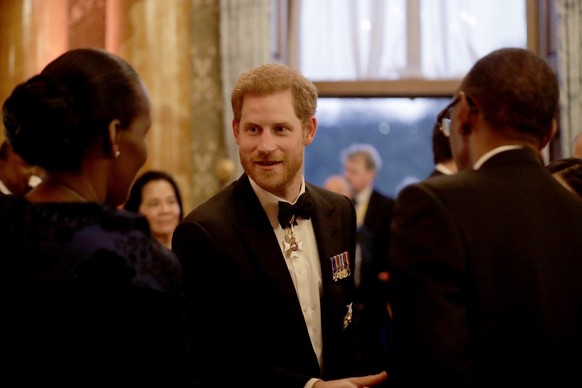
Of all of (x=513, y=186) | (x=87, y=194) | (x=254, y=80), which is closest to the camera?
(x=87, y=194)

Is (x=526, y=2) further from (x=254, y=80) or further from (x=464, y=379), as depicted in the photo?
(x=464, y=379)

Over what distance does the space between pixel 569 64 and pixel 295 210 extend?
3.67 meters

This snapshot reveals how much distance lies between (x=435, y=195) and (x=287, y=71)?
0.84 meters

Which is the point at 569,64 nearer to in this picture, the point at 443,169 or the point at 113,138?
→ the point at 443,169

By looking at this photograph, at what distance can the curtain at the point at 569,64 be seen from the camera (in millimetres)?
5145

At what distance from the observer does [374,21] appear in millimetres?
5875

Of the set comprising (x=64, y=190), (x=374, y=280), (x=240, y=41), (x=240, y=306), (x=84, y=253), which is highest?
(x=240, y=41)

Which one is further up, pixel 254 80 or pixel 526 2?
pixel 526 2

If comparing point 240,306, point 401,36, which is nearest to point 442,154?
point 240,306

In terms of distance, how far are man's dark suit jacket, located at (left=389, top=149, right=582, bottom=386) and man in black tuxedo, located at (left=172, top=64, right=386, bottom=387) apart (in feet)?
1.80

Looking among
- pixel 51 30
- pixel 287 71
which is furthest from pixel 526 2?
pixel 287 71

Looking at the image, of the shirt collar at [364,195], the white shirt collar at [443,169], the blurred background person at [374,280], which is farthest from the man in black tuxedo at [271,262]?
the shirt collar at [364,195]

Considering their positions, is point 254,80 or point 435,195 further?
point 254,80

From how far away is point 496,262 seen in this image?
1.56m
